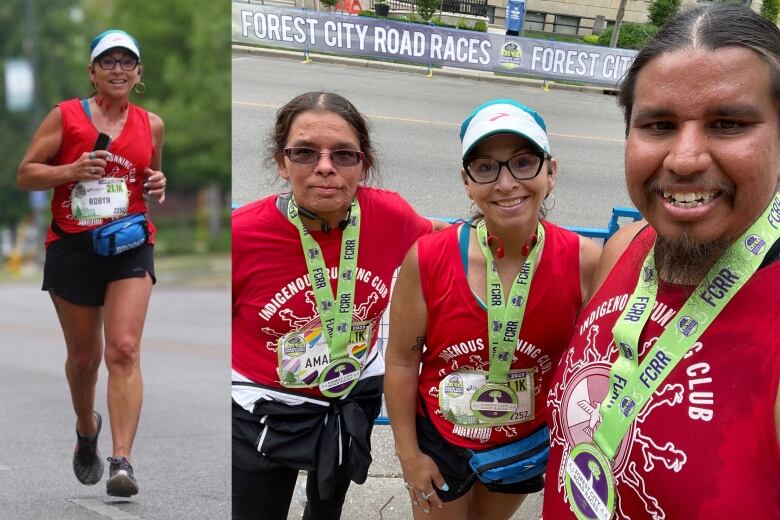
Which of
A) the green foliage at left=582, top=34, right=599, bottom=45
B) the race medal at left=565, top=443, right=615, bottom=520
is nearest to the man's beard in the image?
the race medal at left=565, top=443, right=615, bottom=520

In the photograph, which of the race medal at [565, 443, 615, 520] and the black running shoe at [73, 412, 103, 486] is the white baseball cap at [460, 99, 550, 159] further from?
the black running shoe at [73, 412, 103, 486]

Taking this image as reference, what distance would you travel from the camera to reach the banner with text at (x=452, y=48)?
1672 millimetres

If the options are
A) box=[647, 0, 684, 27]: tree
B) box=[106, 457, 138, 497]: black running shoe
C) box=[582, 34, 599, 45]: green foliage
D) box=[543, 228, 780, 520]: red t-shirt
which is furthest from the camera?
box=[106, 457, 138, 497]: black running shoe

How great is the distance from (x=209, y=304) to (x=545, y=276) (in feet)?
3.09

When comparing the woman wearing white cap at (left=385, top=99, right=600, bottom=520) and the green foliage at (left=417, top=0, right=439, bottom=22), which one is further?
the green foliage at (left=417, top=0, right=439, bottom=22)

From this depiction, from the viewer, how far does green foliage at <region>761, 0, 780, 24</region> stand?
150cm

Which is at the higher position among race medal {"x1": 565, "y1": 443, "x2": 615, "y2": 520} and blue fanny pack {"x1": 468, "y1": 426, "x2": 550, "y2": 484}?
race medal {"x1": 565, "y1": 443, "x2": 615, "y2": 520}

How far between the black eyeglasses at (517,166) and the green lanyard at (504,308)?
0.52 ft

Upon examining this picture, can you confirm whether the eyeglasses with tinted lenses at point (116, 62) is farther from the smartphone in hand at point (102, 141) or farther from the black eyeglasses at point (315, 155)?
the black eyeglasses at point (315, 155)

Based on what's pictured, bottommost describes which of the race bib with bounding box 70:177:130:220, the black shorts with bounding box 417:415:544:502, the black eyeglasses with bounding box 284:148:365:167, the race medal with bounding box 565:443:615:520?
the black shorts with bounding box 417:415:544:502

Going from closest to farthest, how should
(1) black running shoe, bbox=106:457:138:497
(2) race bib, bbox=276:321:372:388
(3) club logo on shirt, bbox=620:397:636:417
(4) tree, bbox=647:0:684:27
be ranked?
(3) club logo on shirt, bbox=620:397:636:417, (4) tree, bbox=647:0:684:27, (2) race bib, bbox=276:321:372:388, (1) black running shoe, bbox=106:457:138:497

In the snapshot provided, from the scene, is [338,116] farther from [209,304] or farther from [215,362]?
[215,362]

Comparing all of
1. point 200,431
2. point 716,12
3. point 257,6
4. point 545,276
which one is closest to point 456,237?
point 545,276

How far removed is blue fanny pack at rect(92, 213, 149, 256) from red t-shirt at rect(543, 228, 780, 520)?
1022mm
